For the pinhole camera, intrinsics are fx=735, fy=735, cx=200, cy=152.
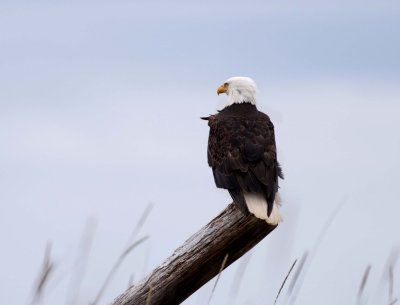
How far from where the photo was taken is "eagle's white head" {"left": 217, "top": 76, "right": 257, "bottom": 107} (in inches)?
312

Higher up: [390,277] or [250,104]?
[250,104]

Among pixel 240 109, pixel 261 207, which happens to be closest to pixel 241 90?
pixel 240 109

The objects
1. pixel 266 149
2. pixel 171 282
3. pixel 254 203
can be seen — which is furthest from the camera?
pixel 266 149

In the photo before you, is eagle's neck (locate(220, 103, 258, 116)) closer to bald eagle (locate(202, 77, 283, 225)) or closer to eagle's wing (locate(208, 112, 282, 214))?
bald eagle (locate(202, 77, 283, 225))

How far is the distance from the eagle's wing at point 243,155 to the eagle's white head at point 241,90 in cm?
68

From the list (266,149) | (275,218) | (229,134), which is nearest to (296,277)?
(275,218)

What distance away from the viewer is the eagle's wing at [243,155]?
225 inches

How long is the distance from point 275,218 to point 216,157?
2.10 metres

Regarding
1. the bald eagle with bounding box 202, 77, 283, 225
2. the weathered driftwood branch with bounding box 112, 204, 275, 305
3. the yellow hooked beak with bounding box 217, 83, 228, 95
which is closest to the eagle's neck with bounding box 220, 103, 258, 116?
the bald eagle with bounding box 202, 77, 283, 225

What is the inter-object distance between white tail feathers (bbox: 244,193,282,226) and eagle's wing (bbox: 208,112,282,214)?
0.05 meters

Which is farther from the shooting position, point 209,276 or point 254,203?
point 254,203

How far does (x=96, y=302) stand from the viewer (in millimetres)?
3285

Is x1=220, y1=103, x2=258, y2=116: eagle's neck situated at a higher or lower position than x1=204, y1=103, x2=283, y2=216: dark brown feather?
higher

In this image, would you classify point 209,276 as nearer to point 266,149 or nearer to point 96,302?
point 96,302
